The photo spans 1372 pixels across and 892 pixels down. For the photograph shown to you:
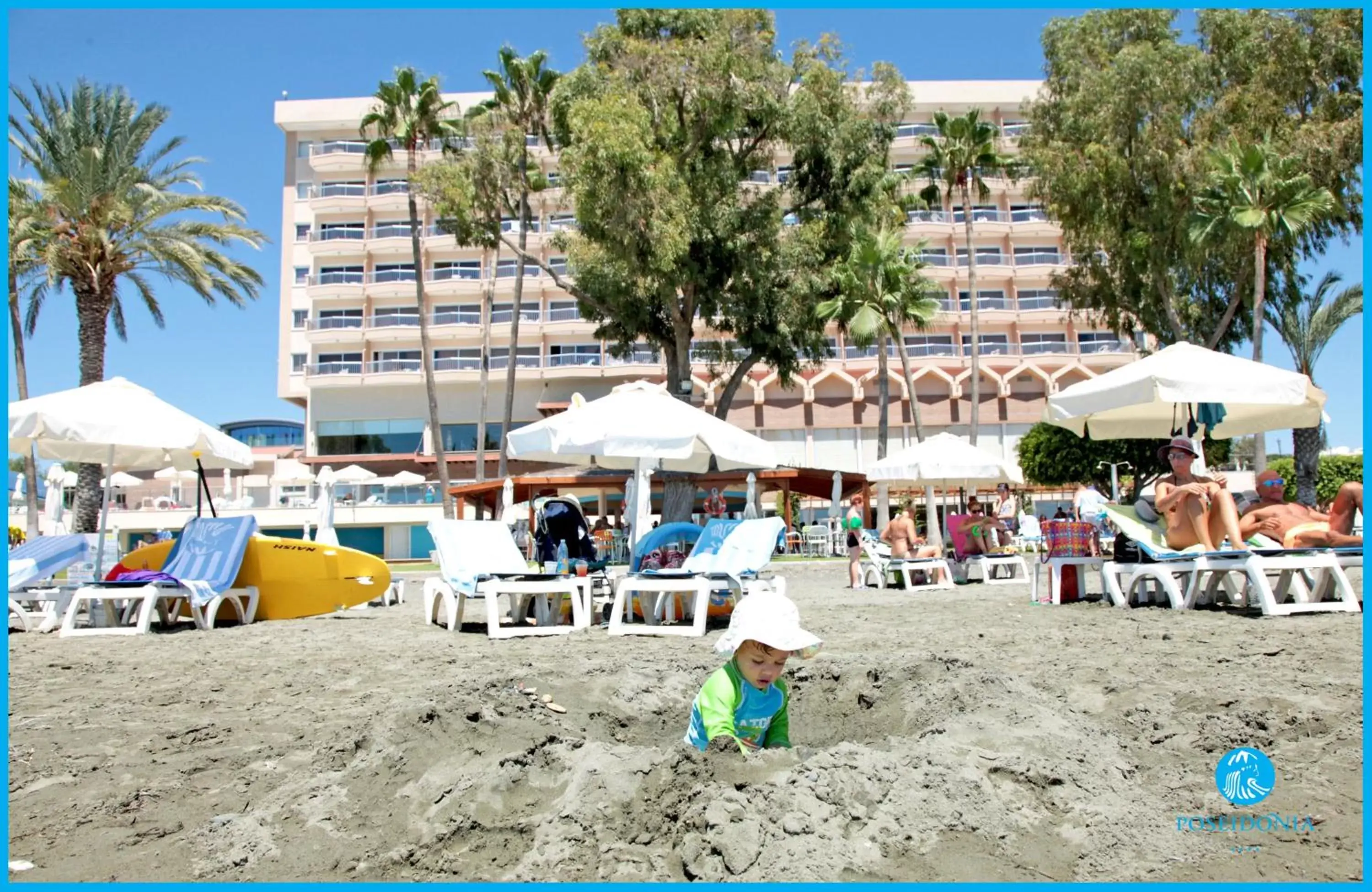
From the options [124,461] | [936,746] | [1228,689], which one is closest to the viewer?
[936,746]

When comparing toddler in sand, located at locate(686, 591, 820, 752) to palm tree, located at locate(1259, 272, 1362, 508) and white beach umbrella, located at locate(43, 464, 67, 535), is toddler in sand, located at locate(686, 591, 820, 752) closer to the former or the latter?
white beach umbrella, located at locate(43, 464, 67, 535)

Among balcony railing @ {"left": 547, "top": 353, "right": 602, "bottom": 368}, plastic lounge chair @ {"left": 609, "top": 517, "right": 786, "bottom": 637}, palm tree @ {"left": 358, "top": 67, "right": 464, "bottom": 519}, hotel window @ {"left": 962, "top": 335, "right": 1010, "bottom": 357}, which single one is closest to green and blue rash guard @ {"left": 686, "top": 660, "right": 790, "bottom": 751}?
plastic lounge chair @ {"left": 609, "top": 517, "right": 786, "bottom": 637}

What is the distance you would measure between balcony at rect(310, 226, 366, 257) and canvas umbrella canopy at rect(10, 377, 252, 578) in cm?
3986

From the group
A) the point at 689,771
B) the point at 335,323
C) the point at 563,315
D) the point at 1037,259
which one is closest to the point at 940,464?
the point at 689,771

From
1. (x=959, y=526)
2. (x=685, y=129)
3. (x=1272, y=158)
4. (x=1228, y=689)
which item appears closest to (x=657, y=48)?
(x=685, y=129)

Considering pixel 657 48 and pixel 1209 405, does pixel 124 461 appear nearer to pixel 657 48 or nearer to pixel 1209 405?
pixel 1209 405

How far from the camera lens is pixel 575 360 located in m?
47.7

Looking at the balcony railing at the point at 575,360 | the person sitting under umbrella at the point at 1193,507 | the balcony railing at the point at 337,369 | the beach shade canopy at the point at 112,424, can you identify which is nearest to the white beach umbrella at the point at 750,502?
the person sitting under umbrella at the point at 1193,507

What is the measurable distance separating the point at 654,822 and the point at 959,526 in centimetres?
1156

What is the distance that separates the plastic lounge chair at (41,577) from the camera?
884 centimetres

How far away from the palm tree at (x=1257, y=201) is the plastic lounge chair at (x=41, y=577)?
21.9 metres

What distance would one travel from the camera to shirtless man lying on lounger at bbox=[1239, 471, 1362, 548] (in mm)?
7648

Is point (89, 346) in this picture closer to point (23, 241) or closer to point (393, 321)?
point (23, 241)

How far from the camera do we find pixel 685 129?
24.9 metres
